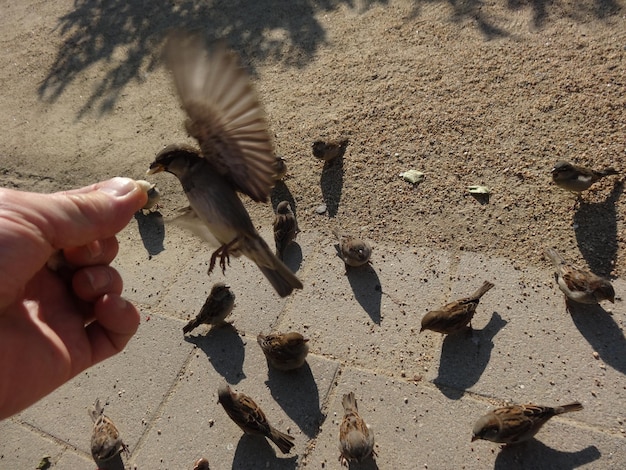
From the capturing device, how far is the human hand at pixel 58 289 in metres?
2.70

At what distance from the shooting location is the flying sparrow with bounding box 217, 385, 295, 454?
3.89 metres

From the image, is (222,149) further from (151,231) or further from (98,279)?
(151,231)

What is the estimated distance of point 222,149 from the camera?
2801 mm

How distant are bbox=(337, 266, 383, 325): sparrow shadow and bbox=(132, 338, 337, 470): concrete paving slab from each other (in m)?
0.65

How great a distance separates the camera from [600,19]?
6895mm

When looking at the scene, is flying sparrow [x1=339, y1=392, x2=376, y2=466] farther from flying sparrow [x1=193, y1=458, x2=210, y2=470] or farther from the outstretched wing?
the outstretched wing

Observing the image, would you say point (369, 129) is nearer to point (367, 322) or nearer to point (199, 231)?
point (367, 322)

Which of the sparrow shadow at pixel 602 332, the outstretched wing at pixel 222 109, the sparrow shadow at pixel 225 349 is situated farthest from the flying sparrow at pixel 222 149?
the sparrow shadow at pixel 602 332

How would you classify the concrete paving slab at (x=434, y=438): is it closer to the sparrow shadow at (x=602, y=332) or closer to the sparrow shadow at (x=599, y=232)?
the sparrow shadow at (x=602, y=332)

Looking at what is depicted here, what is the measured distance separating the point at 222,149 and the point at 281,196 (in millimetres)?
3455

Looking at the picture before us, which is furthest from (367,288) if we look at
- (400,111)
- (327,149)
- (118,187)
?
(400,111)

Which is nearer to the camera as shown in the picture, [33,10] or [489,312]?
[489,312]

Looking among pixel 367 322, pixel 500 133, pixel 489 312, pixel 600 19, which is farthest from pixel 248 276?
pixel 600 19

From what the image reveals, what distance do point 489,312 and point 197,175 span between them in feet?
9.49
